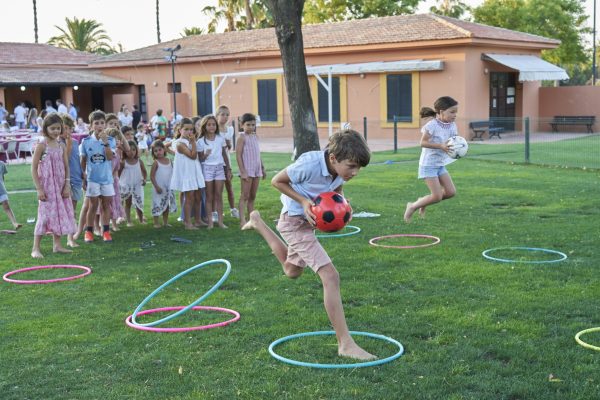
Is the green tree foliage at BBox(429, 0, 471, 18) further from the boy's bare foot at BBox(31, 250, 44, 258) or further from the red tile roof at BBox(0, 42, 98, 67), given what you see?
the boy's bare foot at BBox(31, 250, 44, 258)

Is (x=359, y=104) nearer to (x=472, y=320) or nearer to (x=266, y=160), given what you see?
(x=266, y=160)

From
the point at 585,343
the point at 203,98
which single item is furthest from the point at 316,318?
→ the point at 203,98

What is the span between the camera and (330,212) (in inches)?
212

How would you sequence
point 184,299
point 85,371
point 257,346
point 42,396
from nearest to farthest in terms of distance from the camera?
point 42,396 < point 85,371 < point 257,346 < point 184,299

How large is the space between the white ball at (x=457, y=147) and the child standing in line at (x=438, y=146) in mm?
100

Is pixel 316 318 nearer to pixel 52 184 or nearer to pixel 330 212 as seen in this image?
pixel 330 212

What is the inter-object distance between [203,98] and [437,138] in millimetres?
30315

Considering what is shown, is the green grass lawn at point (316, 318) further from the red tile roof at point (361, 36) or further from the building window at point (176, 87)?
the building window at point (176, 87)

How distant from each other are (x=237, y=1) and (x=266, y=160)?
33763 mm

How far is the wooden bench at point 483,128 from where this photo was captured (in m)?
29.1

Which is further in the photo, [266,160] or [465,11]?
[465,11]

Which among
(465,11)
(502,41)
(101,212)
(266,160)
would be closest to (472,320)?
(101,212)

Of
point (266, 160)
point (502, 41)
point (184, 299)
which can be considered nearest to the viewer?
point (184, 299)

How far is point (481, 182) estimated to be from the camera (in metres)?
16.1
